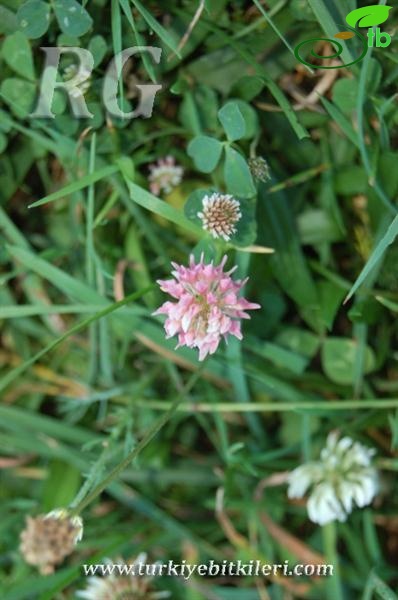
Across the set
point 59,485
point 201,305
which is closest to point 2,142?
point 201,305

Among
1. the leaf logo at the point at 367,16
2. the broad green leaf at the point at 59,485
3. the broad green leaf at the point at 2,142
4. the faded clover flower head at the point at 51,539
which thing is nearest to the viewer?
the faded clover flower head at the point at 51,539

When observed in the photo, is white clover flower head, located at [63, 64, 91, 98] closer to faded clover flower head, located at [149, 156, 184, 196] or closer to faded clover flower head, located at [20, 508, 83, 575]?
faded clover flower head, located at [149, 156, 184, 196]

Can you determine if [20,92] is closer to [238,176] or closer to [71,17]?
[71,17]

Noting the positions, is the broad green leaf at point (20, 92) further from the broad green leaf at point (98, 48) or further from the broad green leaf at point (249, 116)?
the broad green leaf at point (249, 116)

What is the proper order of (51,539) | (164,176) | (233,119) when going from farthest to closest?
(164,176) < (233,119) < (51,539)

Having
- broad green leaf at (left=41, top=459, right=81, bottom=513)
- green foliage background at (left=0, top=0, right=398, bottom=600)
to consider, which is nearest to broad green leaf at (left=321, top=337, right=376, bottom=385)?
green foliage background at (left=0, top=0, right=398, bottom=600)

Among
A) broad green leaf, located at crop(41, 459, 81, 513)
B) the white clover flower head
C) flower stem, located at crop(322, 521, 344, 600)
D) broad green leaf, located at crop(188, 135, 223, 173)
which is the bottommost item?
flower stem, located at crop(322, 521, 344, 600)

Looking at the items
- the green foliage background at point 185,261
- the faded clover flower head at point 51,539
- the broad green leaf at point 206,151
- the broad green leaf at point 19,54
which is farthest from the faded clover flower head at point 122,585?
the broad green leaf at point 19,54
